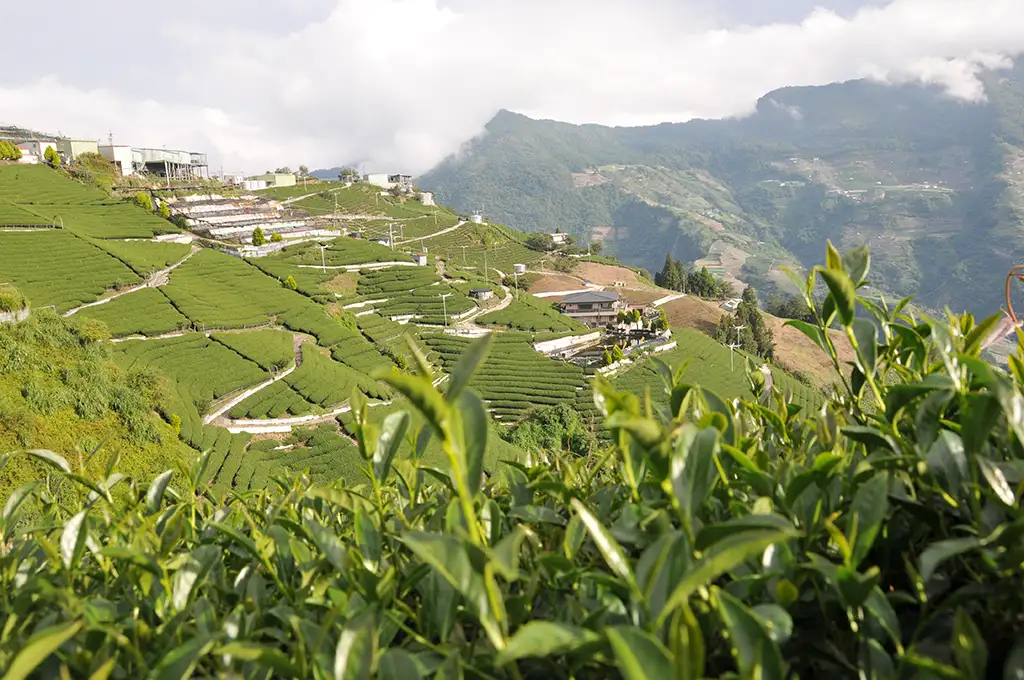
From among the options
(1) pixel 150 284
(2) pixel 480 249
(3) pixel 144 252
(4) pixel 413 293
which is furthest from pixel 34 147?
(2) pixel 480 249

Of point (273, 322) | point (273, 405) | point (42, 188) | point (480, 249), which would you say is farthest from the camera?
point (480, 249)

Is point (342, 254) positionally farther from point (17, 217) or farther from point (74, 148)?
point (74, 148)

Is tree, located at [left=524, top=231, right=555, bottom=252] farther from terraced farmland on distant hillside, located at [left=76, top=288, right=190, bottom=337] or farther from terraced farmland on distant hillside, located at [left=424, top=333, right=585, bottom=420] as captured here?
terraced farmland on distant hillside, located at [left=76, top=288, right=190, bottom=337]

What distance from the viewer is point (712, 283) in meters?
59.7

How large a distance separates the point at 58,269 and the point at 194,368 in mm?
10140

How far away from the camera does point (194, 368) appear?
2339 centimetres

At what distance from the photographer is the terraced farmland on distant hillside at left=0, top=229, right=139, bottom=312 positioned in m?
25.7

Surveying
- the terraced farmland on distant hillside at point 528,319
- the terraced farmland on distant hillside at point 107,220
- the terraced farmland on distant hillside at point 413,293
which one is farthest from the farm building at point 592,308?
the terraced farmland on distant hillside at point 107,220

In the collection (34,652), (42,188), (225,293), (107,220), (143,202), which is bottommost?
(225,293)

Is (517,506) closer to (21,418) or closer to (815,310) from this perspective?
(815,310)

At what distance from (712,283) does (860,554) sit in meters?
62.0

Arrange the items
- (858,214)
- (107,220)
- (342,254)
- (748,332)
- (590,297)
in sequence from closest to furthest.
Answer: (107,220) < (748,332) < (342,254) < (590,297) < (858,214)

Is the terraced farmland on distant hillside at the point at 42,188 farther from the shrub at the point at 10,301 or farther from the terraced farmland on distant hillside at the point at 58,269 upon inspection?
the shrub at the point at 10,301

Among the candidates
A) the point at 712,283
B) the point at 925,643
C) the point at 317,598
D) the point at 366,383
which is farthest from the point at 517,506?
the point at 712,283
